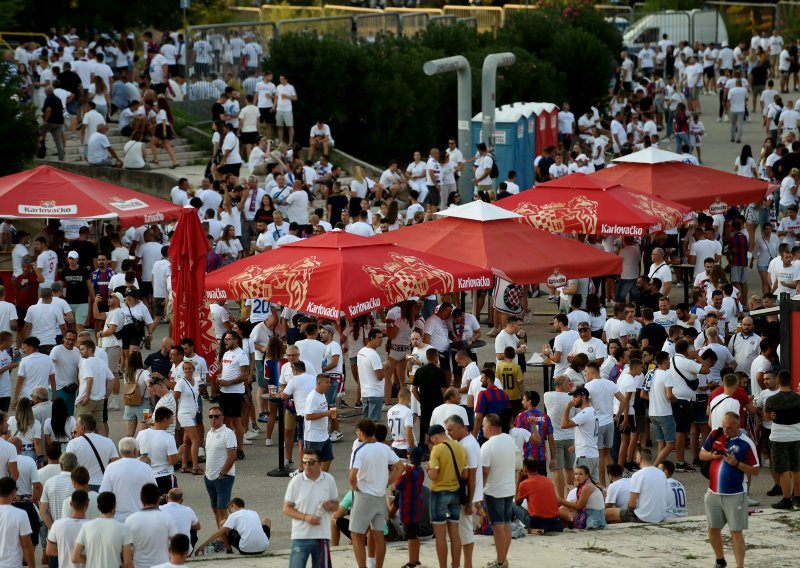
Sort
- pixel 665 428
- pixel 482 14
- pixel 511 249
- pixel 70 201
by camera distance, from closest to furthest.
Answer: pixel 665 428, pixel 511 249, pixel 70 201, pixel 482 14

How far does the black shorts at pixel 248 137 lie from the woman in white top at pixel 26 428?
1612 centimetres

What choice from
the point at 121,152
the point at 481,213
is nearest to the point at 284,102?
the point at 121,152

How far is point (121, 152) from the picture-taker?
30.1m

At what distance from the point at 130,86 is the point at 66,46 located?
3.88m

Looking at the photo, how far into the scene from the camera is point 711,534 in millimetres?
12367

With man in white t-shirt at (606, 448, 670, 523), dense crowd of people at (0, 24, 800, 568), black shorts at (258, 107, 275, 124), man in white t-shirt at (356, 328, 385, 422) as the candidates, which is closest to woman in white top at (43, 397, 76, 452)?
dense crowd of people at (0, 24, 800, 568)

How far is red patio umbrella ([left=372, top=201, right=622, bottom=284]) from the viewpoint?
17.5 m

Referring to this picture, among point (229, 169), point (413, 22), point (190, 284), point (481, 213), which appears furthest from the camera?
point (413, 22)

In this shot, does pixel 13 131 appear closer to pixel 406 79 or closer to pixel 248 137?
pixel 248 137

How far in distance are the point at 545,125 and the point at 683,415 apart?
17.3m

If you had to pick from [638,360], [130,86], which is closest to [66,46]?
[130,86]

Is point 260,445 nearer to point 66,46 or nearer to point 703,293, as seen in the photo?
point 703,293

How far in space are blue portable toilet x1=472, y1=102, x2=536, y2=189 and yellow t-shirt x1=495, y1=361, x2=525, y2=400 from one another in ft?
48.9

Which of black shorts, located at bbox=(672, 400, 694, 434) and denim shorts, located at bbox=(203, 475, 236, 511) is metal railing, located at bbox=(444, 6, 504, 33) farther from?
denim shorts, located at bbox=(203, 475, 236, 511)
